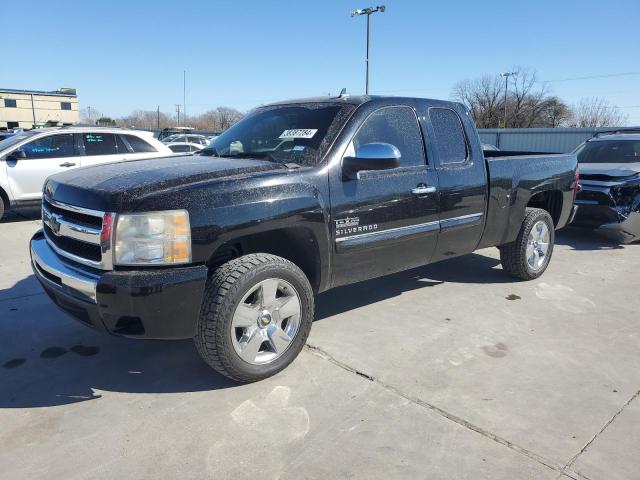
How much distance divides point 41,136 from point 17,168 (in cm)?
71

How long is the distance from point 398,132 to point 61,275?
2.69 m

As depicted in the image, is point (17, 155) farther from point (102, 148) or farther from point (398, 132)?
point (398, 132)

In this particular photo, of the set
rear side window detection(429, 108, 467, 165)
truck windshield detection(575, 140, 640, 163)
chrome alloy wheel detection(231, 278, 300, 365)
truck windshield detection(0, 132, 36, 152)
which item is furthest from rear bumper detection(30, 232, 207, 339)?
truck windshield detection(575, 140, 640, 163)

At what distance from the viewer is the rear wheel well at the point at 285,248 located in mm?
3430

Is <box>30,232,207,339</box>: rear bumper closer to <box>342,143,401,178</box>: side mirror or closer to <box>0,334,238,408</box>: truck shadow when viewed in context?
<box>0,334,238,408</box>: truck shadow

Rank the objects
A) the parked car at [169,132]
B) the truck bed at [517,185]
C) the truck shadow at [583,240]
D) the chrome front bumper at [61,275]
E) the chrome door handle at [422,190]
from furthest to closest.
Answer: the parked car at [169,132]
the truck shadow at [583,240]
the truck bed at [517,185]
the chrome door handle at [422,190]
the chrome front bumper at [61,275]

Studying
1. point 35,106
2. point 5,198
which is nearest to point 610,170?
point 5,198

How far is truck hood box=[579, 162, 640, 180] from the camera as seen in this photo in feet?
24.4

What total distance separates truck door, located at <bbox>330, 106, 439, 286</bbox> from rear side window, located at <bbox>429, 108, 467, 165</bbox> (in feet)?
0.79

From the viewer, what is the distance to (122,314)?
2.83 metres

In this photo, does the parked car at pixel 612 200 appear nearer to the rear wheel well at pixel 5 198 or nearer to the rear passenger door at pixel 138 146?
the rear passenger door at pixel 138 146

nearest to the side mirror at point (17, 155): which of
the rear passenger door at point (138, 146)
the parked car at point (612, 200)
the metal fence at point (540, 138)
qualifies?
the rear passenger door at point (138, 146)

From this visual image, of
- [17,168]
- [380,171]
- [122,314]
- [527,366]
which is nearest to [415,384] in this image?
[527,366]

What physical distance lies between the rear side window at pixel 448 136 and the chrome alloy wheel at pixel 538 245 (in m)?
1.47
